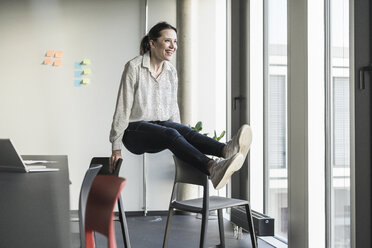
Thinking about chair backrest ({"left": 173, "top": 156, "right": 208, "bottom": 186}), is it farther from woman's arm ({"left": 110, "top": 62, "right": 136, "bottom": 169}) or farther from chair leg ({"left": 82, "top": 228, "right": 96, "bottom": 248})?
chair leg ({"left": 82, "top": 228, "right": 96, "bottom": 248})

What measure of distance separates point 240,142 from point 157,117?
88 cm

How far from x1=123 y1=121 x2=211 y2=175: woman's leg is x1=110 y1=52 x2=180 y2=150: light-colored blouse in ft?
0.25

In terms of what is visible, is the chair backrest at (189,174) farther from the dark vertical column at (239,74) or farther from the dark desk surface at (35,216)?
the dark desk surface at (35,216)

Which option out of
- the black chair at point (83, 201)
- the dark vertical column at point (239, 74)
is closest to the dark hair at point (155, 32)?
the dark vertical column at point (239, 74)

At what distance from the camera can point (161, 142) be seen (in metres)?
3.11

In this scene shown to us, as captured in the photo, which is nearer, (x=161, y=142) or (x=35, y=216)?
(x=35, y=216)

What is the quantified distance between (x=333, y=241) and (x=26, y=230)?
3.07m

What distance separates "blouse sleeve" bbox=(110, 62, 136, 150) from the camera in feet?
11.1

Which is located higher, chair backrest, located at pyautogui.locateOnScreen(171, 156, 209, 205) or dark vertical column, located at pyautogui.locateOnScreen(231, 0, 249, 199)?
dark vertical column, located at pyautogui.locateOnScreen(231, 0, 249, 199)

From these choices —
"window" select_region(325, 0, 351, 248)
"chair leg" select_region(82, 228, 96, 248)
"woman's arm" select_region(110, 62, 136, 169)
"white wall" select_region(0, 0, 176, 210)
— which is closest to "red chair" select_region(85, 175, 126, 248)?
"chair leg" select_region(82, 228, 96, 248)

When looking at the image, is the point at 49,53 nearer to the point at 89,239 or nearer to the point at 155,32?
the point at 155,32

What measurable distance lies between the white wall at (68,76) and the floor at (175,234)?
443mm

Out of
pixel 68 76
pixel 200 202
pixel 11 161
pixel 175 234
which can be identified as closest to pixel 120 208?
pixel 200 202

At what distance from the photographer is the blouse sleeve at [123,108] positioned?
3.37 metres
